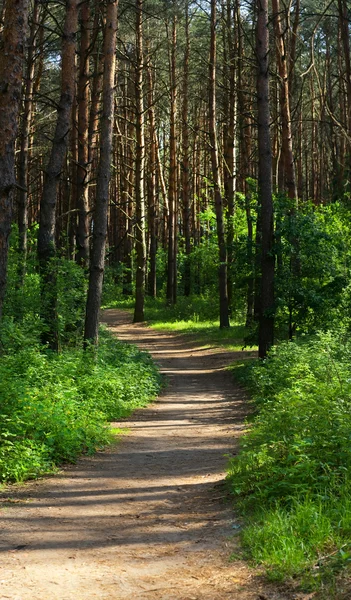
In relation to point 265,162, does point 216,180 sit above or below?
above

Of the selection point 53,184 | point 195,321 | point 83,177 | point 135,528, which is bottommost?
point 135,528

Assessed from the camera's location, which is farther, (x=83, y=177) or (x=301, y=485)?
(x=83, y=177)

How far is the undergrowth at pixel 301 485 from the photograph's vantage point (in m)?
4.67

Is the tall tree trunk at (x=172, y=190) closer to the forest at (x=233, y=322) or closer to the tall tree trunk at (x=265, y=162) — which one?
the forest at (x=233, y=322)

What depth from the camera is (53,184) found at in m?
13.9

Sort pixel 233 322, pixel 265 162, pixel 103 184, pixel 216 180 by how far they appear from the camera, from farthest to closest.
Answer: pixel 233 322 < pixel 216 180 < pixel 265 162 < pixel 103 184

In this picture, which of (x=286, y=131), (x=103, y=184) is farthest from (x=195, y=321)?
(x=103, y=184)

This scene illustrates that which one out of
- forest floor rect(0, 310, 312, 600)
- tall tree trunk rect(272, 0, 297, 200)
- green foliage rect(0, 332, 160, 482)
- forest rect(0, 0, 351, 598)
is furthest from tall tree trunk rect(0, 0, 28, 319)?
tall tree trunk rect(272, 0, 297, 200)

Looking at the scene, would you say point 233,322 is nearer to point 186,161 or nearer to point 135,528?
point 186,161

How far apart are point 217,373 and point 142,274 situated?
482 inches

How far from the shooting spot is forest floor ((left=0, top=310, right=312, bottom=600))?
462 centimetres

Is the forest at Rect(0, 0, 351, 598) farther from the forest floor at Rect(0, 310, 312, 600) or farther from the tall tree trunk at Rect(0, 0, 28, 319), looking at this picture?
the forest floor at Rect(0, 310, 312, 600)

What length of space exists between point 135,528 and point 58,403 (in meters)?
3.79

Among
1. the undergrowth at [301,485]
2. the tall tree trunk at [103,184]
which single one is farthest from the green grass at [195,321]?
the undergrowth at [301,485]
